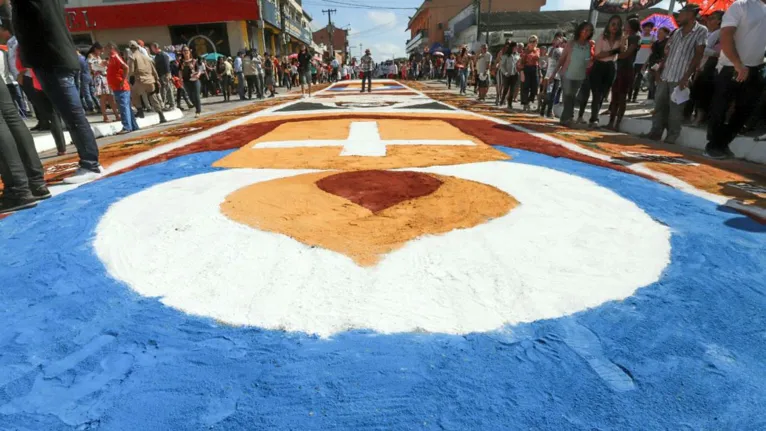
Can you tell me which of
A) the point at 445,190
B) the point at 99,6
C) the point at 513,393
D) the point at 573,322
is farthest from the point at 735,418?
the point at 99,6

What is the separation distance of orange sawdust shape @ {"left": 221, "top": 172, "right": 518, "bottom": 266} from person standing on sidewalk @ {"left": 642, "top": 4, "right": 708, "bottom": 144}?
4.17 metres


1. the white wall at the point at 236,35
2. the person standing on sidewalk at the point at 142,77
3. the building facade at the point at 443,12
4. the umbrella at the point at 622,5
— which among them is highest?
the building facade at the point at 443,12

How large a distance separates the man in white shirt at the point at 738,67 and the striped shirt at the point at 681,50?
0.79 metres

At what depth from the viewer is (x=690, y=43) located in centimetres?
552

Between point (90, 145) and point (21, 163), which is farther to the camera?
point (90, 145)

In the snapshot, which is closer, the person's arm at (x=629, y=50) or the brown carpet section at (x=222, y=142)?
the brown carpet section at (x=222, y=142)

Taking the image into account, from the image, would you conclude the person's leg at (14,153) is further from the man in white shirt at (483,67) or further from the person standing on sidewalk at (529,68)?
the man in white shirt at (483,67)

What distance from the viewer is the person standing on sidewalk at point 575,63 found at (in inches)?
290

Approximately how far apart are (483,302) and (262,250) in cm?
127

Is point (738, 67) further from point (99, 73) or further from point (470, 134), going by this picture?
point (99, 73)

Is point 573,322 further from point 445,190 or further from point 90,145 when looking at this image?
point 90,145

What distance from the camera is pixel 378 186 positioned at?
3.53 meters

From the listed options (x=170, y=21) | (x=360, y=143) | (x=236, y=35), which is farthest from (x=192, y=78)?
(x=170, y=21)

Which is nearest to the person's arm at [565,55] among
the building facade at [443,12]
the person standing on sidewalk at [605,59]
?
the person standing on sidewalk at [605,59]
